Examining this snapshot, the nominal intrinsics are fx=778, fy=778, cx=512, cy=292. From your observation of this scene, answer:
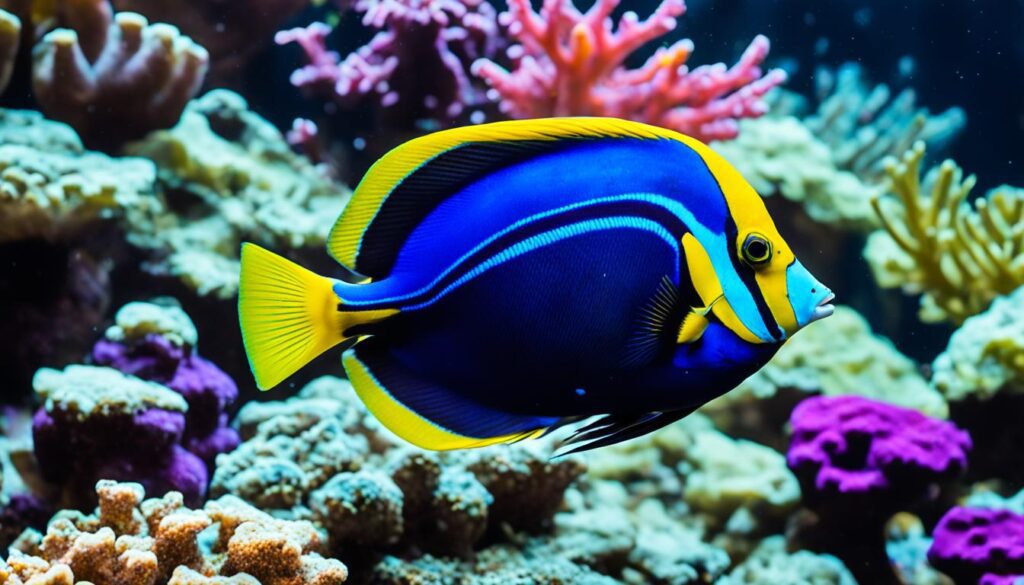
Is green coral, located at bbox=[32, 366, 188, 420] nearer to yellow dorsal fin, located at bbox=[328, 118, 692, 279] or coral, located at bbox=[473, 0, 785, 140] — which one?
yellow dorsal fin, located at bbox=[328, 118, 692, 279]

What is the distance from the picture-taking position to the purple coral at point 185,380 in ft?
8.43

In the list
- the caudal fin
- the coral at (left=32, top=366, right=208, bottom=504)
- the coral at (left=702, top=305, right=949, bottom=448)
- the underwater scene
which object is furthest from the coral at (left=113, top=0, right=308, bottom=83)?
the caudal fin

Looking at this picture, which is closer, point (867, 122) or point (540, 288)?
point (540, 288)

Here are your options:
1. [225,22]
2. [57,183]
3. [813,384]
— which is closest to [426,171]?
[57,183]

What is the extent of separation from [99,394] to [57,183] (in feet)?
3.24

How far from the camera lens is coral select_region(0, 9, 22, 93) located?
307cm

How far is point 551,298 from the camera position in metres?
1.19

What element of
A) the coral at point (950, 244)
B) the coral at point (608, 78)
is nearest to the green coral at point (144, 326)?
the coral at point (608, 78)

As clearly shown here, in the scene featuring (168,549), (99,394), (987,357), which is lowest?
(99,394)

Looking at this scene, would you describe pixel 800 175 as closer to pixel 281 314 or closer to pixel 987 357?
pixel 987 357

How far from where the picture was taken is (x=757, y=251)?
113 centimetres

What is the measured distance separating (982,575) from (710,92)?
2.38 metres

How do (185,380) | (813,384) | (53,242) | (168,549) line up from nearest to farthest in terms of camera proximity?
(168,549) < (185,380) < (53,242) < (813,384)

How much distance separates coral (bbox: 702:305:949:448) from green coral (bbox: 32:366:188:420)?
8.38 ft
